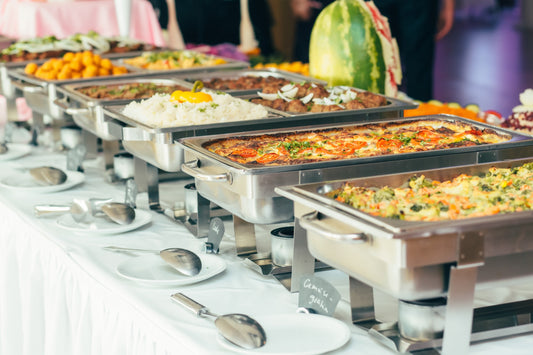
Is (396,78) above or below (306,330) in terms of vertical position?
above

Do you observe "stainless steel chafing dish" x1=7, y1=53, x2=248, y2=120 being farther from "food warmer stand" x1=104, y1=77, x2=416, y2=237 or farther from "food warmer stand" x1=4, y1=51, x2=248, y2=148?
"food warmer stand" x1=104, y1=77, x2=416, y2=237

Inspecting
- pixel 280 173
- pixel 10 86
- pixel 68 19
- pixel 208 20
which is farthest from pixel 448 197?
pixel 208 20

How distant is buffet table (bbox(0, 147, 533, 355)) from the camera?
133 cm

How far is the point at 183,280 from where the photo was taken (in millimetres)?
1497

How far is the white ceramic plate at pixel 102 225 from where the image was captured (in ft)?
A: 6.02

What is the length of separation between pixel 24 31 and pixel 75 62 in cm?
186

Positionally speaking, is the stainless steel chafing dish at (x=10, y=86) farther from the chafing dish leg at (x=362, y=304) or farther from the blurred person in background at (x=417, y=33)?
the blurred person in background at (x=417, y=33)

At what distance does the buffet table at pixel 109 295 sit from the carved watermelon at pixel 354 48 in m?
0.78

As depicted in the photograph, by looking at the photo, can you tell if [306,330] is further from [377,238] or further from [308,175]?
[308,175]

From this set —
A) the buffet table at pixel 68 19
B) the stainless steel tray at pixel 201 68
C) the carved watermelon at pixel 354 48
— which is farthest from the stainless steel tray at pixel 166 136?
the buffet table at pixel 68 19

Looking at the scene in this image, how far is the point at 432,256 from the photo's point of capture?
1.09 m

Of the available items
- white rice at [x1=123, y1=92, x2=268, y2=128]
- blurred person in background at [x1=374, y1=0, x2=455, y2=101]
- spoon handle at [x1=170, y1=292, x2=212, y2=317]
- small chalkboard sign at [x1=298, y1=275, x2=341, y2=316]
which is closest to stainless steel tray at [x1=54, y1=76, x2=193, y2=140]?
white rice at [x1=123, y1=92, x2=268, y2=128]

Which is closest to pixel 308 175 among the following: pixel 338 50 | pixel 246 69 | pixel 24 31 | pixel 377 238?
pixel 377 238

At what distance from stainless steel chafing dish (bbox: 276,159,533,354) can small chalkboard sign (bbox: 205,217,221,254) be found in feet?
1.36
